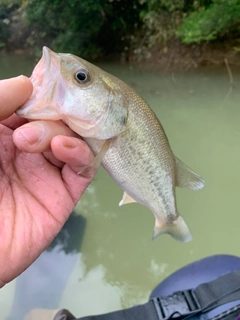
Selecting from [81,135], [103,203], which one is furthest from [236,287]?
[103,203]

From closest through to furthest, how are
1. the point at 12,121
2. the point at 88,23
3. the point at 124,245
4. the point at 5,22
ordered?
1. the point at 12,121
2. the point at 124,245
3. the point at 88,23
4. the point at 5,22

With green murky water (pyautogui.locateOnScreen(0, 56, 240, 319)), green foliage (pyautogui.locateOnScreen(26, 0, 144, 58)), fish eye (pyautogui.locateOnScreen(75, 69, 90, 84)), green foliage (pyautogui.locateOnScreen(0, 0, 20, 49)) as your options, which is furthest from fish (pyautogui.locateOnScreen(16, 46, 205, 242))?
green foliage (pyautogui.locateOnScreen(0, 0, 20, 49))

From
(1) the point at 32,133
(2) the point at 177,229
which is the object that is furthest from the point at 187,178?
(1) the point at 32,133

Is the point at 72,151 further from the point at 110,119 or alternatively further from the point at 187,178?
the point at 187,178

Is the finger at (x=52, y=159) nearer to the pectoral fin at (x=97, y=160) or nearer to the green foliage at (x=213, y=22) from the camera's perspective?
the pectoral fin at (x=97, y=160)

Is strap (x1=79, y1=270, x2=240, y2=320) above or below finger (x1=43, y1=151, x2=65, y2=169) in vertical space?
below

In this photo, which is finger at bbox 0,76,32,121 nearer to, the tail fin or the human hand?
the human hand
